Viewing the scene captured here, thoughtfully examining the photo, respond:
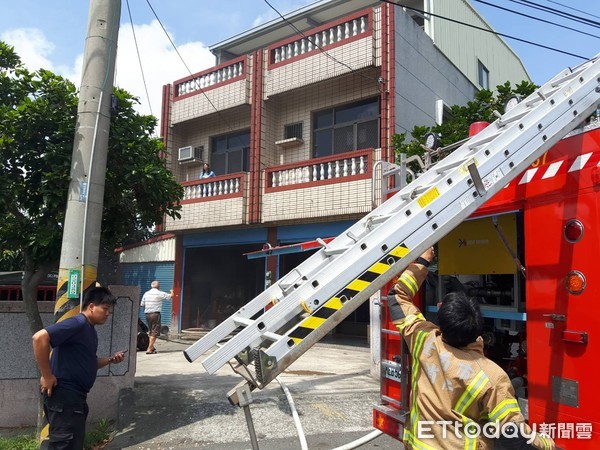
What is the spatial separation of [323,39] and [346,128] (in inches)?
90.0

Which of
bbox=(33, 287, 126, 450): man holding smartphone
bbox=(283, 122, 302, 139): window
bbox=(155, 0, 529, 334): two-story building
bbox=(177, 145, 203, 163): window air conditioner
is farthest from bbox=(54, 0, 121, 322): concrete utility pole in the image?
bbox=(177, 145, 203, 163): window air conditioner

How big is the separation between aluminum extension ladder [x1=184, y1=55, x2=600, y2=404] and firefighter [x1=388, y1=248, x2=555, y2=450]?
0.43 m

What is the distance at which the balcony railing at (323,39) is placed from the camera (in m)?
11.8

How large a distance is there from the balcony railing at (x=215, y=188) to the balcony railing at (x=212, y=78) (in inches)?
113

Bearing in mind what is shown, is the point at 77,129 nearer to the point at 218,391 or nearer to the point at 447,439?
the point at 218,391

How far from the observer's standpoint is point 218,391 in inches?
260

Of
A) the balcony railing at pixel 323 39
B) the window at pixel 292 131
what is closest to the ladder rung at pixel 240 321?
the balcony railing at pixel 323 39

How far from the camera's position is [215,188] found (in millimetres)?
13867

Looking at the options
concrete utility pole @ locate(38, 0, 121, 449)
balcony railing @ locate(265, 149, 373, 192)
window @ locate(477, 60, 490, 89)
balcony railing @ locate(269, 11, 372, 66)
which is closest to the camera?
concrete utility pole @ locate(38, 0, 121, 449)

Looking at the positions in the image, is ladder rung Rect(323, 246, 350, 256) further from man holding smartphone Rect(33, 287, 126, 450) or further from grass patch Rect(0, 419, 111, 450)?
grass patch Rect(0, 419, 111, 450)

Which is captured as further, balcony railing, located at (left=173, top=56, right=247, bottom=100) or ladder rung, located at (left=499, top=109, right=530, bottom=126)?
balcony railing, located at (left=173, top=56, right=247, bottom=100)

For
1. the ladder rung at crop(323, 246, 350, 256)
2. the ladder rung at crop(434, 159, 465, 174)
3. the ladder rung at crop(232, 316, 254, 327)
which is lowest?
the ladder rung at crop(232, 316, 254, 327)

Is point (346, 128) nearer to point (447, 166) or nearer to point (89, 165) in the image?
point (89, 165)

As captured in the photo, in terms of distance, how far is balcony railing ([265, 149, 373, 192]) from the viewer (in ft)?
36.8
